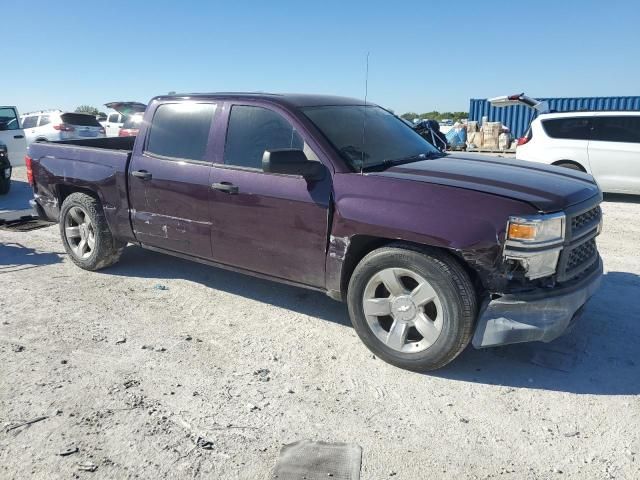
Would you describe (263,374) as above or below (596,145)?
below

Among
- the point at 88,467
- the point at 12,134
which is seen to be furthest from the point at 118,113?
the point at 88,467

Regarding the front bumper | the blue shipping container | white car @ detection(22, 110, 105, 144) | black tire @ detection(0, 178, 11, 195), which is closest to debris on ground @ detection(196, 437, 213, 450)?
the front bumper

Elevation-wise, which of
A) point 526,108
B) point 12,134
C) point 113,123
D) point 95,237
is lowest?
point 95,237

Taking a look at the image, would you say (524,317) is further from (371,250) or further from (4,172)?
(4,172)

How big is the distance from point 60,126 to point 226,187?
595 inches

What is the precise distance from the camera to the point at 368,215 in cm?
351

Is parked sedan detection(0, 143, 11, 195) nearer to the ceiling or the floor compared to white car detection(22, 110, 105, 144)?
nearer to the floor

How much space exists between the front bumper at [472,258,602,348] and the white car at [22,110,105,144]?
53.2ft

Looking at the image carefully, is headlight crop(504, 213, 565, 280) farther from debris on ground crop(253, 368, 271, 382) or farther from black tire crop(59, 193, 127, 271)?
black tire crop(59, 193, 127, 271)

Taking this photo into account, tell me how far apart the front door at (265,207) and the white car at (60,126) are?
14.2 metres

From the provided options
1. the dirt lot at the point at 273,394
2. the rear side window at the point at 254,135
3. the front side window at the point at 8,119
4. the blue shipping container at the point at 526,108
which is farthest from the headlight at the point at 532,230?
the blue shipping container at the point at 526,108

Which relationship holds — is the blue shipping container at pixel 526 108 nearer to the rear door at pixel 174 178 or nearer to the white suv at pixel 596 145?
the white suv at pixel 596 145

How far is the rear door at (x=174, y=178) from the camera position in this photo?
445cm

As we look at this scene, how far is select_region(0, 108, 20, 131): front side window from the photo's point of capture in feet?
40.2
